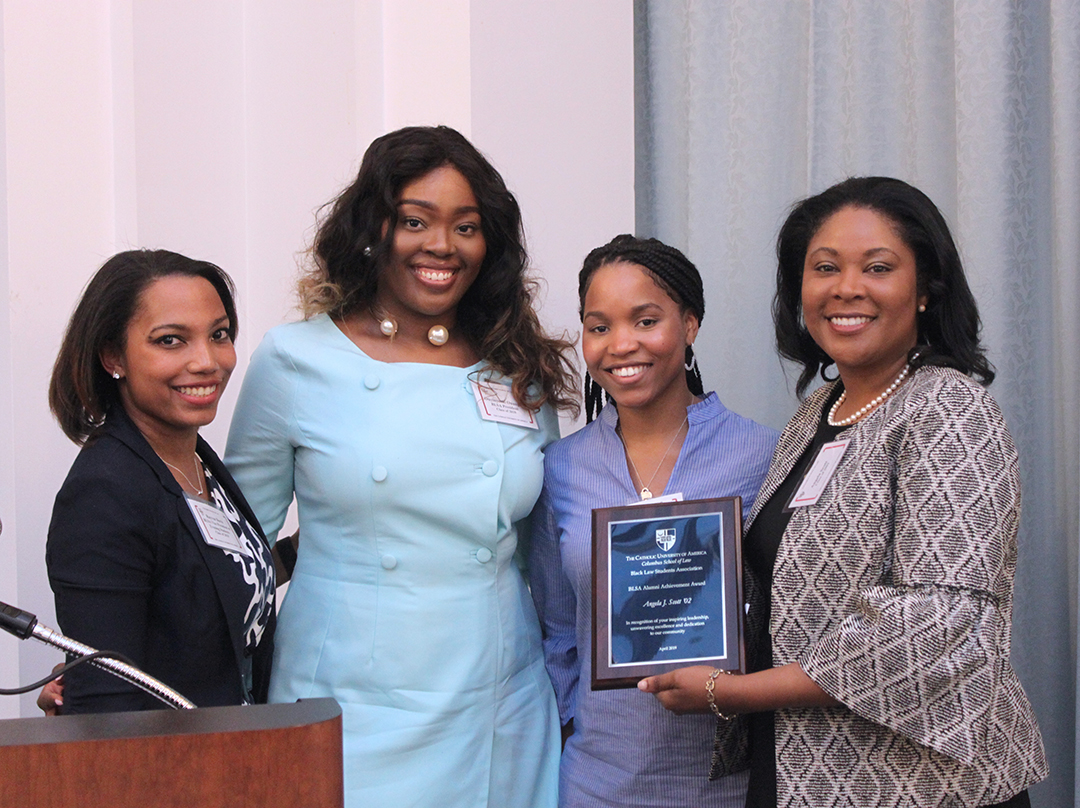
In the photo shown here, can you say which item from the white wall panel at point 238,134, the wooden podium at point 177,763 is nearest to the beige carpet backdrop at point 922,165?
the white wall panel at point 238,134

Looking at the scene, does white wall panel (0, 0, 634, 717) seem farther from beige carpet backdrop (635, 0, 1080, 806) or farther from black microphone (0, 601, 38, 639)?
black microphone (0, 601, 38, 639)

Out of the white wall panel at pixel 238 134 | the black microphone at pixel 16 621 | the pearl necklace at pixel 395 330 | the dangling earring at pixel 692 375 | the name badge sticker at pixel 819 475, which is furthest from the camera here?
the white wall panel at pixel 238 134

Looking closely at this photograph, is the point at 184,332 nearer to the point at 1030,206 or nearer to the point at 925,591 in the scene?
the point at 925,591

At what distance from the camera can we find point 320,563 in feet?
7.00

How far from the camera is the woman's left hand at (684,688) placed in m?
1.74

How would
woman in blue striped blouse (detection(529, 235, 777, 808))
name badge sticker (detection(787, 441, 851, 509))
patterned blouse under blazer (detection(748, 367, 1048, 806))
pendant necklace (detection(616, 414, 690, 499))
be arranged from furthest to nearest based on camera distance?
pendant necklace (detection(616, 414, 690, 499)) → woman in blue striped blouse (detection(529, 235, 777, 808)) → name badge sticker (detection(787, 441, 851, 509)) → patterned blouse under blazer (detection(748, 367, 1048, 806))

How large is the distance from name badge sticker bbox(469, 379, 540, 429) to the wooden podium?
1198 mm

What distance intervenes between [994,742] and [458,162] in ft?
4.81

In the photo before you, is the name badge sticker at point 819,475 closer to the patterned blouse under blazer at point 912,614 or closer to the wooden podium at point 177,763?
the patterned blouse under blazer at point 912,614

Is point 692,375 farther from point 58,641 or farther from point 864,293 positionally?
point 58,641

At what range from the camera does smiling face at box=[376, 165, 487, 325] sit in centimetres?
221

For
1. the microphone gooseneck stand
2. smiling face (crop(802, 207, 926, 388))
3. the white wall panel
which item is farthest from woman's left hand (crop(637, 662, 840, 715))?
the white wall panel

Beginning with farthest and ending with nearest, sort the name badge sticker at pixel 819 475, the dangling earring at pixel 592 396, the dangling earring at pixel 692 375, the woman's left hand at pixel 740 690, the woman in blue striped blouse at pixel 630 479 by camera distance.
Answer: the dangling earring at pixel 592 396 < the dangling earring at pixel 692 375 < the woman in blue striped blouse at pixel 630 479 < the name badge sticker at pixel 819 475 < the woman's left hand at pixel 740 690

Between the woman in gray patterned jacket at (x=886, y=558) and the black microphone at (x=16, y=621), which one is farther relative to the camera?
the woman in gray patterned jacket at (x=886, y=558)
